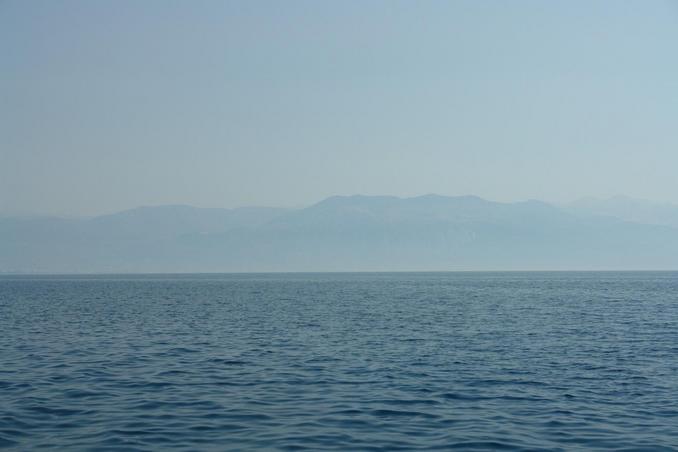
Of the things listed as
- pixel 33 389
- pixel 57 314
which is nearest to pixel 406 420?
pixel 33 389

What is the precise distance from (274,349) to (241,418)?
19.1m

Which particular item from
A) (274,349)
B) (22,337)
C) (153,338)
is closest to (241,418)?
(274,349)

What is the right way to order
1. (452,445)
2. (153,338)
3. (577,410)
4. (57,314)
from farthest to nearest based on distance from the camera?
(57,314) → (153,338) → (577,410) → (452,445)

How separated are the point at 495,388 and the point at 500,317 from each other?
3987 centimetres

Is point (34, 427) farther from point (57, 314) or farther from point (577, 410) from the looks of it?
point (57, 314)

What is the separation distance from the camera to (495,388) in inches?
1179

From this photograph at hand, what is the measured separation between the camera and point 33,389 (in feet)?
98.1

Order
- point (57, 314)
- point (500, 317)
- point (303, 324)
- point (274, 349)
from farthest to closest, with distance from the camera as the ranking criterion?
point (57, 314) < point (500, 317) < point (303, 324) < point (274, 349)

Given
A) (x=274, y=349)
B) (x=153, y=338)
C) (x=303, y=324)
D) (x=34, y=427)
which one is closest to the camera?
(x=34, y=427)

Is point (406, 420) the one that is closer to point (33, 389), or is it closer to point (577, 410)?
point (577, 410)

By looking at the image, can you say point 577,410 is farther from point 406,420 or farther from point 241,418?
point 241,418

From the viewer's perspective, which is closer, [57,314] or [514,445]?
[514,445]

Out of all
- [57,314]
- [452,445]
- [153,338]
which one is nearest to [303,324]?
[153,338]

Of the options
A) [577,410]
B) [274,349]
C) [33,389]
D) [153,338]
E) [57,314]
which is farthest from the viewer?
[57,314]
